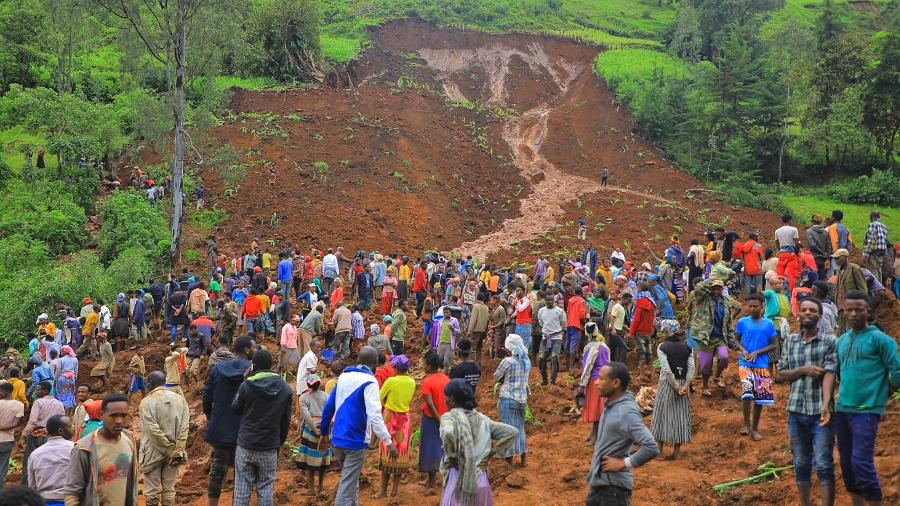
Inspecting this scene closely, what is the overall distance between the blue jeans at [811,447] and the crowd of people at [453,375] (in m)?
0.01

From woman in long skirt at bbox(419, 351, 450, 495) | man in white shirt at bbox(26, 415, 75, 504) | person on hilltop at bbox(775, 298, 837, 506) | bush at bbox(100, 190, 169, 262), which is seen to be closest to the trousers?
woman in long skirt at bbox(419, 351, 450, 495)

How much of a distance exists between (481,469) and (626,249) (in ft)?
72.8

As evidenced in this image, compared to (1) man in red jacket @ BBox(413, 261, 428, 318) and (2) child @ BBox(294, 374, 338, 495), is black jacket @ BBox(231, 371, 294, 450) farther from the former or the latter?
(1) man in red jacket @ BBox(413, 261, 428, 318)

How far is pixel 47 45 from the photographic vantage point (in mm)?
40438

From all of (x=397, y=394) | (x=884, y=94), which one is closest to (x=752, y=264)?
(x=397, y=394)

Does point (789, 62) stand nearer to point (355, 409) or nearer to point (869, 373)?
point (869, 373)

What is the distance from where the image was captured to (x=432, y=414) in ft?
27.0

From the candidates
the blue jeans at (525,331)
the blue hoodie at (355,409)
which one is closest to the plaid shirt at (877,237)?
the blue jeans at (525,331)

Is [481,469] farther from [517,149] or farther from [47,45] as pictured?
[47,45]

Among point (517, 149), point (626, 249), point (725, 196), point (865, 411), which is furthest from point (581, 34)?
point (865, 411)

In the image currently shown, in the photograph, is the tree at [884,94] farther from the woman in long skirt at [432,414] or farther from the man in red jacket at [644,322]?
the woman in long skirt at [432,414]

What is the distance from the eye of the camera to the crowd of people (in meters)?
5.88

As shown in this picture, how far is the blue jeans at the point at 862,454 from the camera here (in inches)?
225

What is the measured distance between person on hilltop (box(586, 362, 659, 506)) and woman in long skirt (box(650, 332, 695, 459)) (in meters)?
3.17
